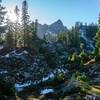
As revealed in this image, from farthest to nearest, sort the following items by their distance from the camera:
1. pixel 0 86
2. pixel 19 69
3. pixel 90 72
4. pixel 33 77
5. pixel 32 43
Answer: pixel 32 43 < pixel 19 69 < pixel 33 77 < pixel 90 72 < pixel 0 86

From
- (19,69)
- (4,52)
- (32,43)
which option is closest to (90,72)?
(19,69)

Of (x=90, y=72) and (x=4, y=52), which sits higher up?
(x=4, y=52)

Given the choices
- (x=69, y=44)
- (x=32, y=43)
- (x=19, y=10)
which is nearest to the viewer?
(x=32, y=43)

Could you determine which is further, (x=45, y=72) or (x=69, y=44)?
(x=69, y=44)

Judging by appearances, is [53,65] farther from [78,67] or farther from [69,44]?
[69,44]

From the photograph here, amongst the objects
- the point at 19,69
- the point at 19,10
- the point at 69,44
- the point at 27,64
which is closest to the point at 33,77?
the point at 19,69

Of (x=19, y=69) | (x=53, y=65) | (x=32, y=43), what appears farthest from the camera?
(x=32, y=43)

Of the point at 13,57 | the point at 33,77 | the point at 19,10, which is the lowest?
the point at 33,77

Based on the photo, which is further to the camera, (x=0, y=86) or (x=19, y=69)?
(x=19, y=69)

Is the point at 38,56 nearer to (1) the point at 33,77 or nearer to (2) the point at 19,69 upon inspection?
(2) the point at 19,69
